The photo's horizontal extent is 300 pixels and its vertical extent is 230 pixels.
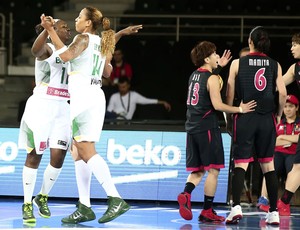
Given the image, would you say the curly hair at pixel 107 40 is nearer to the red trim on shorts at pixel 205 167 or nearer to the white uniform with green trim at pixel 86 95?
the white uniform with green trim at pixel 86 95

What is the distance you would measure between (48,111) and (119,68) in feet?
18.4

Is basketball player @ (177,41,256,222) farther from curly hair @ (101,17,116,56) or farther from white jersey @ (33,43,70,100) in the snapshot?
white jersey @ (33,43,70,100)

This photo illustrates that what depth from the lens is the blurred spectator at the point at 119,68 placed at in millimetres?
14367

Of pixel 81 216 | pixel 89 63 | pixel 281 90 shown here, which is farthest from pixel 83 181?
pixel 281 90

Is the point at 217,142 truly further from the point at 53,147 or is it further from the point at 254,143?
→ the point at 53,147

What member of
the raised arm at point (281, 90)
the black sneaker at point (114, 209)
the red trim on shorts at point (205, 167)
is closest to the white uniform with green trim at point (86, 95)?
the black sneaker at point (114, 209)

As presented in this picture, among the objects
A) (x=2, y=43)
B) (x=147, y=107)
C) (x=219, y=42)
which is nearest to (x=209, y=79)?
(x=147, y=107)

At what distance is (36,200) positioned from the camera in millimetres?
9117

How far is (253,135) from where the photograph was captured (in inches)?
Result: 364

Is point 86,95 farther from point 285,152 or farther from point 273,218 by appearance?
point 285,152

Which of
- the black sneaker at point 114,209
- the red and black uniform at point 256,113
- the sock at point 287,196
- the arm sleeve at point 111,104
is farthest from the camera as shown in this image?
the arm sleeve at point 111,104

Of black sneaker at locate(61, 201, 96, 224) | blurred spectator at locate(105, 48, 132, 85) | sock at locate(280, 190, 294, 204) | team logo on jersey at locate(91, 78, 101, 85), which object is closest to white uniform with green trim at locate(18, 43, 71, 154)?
team logo on jersey at locate(91, 78, 101, 85)

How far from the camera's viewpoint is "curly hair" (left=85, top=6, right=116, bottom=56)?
8.69m

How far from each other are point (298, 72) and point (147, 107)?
4.67m
